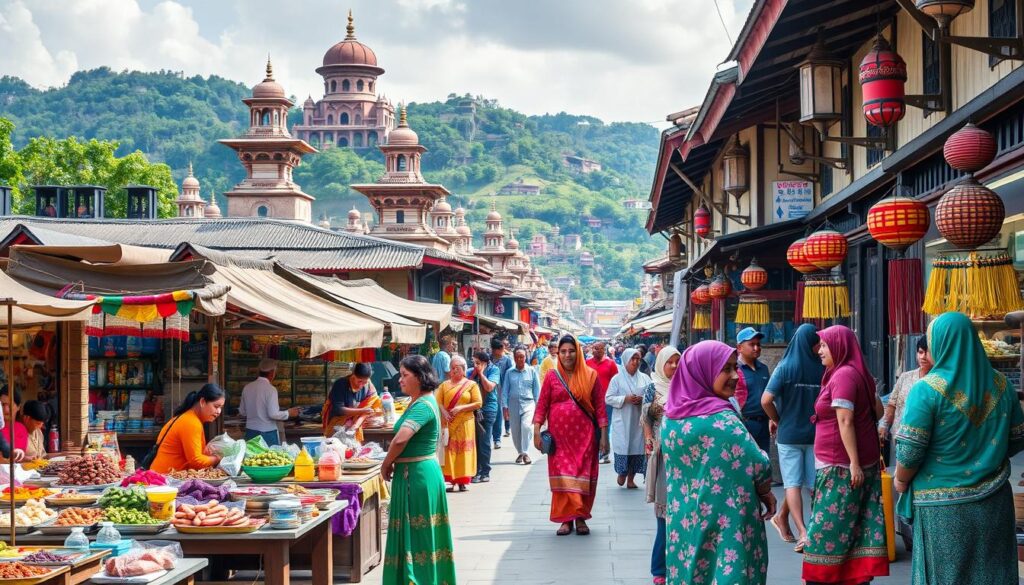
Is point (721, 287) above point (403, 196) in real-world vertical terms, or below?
below

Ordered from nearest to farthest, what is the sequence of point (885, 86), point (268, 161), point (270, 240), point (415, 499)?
point (415, 499)
point (885, 86)
point (270, 240)
point (268, 161)

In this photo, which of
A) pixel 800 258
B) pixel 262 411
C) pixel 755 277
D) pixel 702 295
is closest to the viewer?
pixel 800 258

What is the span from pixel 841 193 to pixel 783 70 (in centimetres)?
142

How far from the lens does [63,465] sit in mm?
8984

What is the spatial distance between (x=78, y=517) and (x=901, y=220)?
5.45m

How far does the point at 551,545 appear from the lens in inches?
409

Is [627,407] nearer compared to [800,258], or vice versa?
[800,258]

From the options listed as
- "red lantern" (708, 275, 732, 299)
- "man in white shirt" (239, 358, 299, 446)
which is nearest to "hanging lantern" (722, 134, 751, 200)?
"red lantern" (708, 275, 732, 299)

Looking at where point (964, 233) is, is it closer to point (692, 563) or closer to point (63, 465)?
point (692, 563)

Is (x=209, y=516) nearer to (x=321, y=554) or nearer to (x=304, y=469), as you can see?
(x=321, y=554)

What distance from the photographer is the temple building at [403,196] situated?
55.8m

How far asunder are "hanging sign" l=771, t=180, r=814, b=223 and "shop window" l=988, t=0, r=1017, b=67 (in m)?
7.00

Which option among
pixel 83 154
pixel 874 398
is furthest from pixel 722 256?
pixel 83 154

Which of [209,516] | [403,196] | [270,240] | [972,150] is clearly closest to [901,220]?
[972,150]
